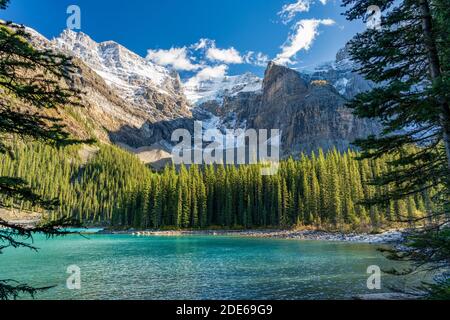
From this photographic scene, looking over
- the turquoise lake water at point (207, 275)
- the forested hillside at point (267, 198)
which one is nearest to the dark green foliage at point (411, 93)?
the turquoise lake water at point (207, 275)

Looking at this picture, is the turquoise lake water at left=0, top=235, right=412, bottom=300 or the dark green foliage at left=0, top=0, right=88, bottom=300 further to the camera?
the turquoise lake water at left=0, top=235, right=412, bottom=300

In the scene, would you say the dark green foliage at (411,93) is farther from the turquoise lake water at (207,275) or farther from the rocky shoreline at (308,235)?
the rocky shoreline at (308,235)

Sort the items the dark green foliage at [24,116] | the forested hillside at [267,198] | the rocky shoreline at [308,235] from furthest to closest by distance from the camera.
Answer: the forested hillside at [267,198] → the rocky shoreline at [308,235] → the dark green foliage at [24,116]

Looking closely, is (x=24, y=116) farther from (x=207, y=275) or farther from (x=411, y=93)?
(x=207, y=275)

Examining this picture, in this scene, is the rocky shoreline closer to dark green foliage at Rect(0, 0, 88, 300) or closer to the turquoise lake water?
the turquoise lake water

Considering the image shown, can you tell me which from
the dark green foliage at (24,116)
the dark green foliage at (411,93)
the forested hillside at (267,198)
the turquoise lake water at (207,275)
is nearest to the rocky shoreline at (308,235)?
the forested hillside at (267,198)

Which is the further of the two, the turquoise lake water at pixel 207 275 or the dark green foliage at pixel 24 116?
the turquoise lake water at pixel 207 275

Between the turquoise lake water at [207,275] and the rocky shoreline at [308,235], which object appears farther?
the rocky shoreline at [308,235]

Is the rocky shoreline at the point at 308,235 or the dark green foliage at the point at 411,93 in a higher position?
the dark green foliage at the point at 411,93

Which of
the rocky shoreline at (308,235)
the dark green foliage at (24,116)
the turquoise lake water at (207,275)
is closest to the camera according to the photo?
the dark green foliage at (24,116)

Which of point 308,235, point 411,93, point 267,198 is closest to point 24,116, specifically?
point 411,93

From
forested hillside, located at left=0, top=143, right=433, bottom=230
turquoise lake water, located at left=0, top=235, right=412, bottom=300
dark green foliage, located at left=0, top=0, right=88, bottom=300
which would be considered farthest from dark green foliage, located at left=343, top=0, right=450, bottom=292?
forested hillside, located at left=0, top=143, right=433, bottom=230

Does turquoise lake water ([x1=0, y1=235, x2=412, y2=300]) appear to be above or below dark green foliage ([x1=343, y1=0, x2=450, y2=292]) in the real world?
below

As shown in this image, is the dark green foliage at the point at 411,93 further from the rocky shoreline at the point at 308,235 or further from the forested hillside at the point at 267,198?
the forested hillside at the point at 267,198
